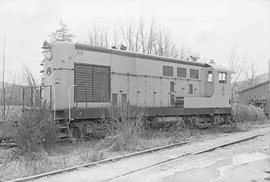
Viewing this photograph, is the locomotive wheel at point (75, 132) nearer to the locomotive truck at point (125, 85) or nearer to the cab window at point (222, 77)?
the locomotive truck at point (125, 85)

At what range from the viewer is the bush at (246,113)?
23828mm

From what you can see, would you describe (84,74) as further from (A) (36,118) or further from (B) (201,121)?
(B) (201,121)

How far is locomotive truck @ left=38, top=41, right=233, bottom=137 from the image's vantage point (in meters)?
11.4

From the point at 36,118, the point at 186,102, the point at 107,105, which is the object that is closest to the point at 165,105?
the point at 186,102

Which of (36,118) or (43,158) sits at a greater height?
(36,118)

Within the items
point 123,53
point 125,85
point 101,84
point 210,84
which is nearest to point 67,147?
point 101,84

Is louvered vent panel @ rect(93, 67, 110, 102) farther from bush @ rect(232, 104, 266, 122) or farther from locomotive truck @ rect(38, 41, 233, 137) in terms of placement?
bush @ rect(232, 104, 266, 122)

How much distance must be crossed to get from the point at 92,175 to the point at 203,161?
10.9 feet

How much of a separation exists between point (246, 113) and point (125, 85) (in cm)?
1473

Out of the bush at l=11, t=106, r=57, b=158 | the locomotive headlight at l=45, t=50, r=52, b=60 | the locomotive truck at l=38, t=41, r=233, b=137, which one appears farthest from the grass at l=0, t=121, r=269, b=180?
the locomotive headlight at l=45, t=50, r=52, b=60

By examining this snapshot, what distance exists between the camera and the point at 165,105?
15.1 meters

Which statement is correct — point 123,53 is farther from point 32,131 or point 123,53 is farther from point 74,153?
point 32,131

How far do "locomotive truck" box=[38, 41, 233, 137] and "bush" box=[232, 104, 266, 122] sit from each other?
18.5 ft

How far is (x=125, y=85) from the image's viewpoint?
524 inches
